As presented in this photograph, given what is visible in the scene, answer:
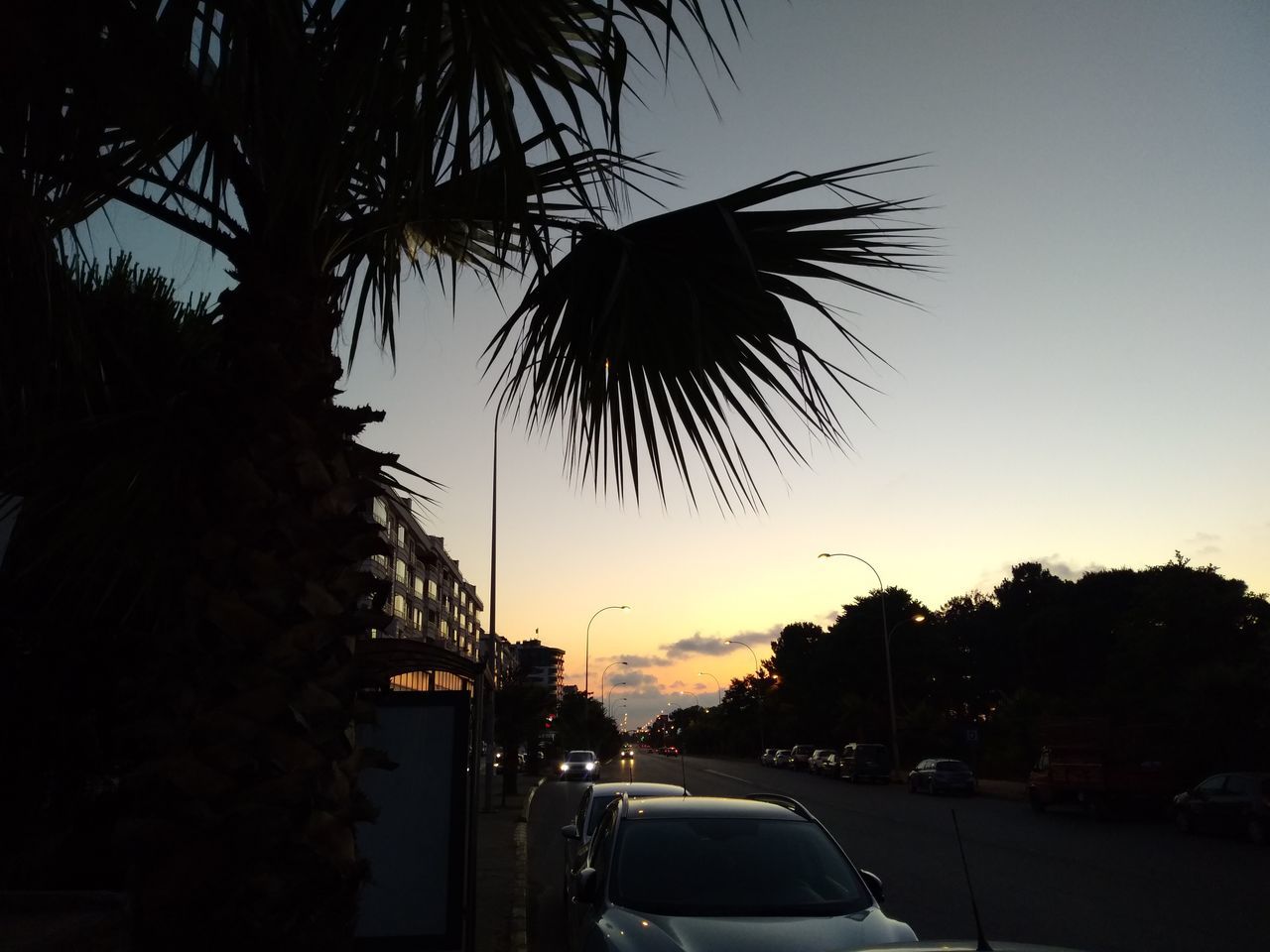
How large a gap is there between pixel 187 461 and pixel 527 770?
54081 millimetres

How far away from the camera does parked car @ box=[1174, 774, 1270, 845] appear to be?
1762 cm

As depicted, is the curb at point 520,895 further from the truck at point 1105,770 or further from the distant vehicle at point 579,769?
the distant vehicle at point 579,769

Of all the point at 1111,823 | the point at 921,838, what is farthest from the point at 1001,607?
the point at 921,838

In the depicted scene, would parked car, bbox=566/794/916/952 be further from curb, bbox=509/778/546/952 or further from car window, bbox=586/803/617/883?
curb, bbox=509/778/546/952

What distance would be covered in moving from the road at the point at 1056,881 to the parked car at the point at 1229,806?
0.36m

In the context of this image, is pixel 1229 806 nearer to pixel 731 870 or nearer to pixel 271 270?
pixel 731 870

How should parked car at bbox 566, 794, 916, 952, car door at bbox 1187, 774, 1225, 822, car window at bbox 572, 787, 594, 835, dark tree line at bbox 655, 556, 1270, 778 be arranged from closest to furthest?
parked car at bbox 566, 794, 916, 952
car window at bbox 572, 787, 594, 835
car door at bbox 1187, 774, 1225, 822
dark tree line at bbox 655, 556, 1270, 778

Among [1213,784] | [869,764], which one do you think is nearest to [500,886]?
[1213,784]

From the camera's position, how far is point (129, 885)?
10.2ft

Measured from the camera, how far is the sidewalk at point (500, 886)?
8.49 m

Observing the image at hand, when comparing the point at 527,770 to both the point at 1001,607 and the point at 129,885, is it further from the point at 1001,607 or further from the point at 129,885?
the point at 129,885

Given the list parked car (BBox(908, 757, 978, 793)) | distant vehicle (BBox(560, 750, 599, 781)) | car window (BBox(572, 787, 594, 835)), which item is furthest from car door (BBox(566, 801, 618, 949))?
distant vehicle (BBox(560, 750, 599, 781))

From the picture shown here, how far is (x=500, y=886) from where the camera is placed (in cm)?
1170

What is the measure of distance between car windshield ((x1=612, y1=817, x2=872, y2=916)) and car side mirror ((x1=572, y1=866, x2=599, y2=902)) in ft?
0.38
